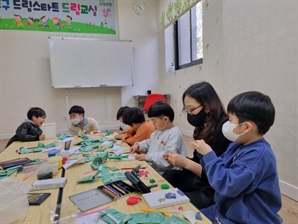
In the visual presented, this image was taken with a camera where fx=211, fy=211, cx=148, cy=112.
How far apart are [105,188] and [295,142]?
1589 mm

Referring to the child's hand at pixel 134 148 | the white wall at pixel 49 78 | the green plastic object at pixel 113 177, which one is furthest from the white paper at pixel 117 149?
the white wall at pixel 49 78

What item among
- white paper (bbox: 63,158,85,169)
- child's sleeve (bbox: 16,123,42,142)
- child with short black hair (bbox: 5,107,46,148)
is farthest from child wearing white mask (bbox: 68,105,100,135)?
white paper (bbox: 63,158,85,169)

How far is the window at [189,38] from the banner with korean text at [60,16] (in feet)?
5.16

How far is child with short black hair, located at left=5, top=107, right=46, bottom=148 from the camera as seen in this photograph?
208 centimetres

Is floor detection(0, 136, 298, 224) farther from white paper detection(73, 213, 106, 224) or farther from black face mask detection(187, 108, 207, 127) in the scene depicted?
white paper detection(73, 213, 106, 224)

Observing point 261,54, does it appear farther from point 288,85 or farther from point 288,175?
point 288,175

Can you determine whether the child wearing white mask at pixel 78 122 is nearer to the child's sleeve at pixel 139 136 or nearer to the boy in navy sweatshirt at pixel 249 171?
the child's sleeve at pixel 139 136

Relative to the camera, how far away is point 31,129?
2.29 meters

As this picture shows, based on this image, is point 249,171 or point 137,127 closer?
point 249,171

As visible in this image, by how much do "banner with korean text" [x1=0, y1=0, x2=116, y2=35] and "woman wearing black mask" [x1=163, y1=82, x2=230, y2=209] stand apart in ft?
14.0

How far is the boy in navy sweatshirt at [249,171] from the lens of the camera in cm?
72

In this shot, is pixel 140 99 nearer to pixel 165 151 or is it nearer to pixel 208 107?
pixel 165 151

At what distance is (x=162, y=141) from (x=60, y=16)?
4.33 meters

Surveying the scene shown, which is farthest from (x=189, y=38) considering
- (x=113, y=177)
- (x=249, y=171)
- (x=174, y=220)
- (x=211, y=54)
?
(x=174, y=220)
